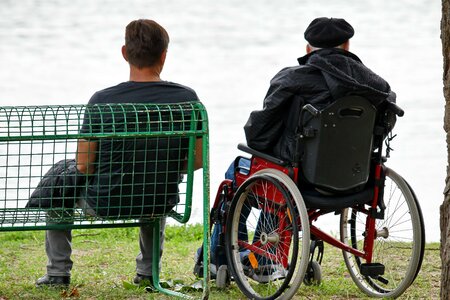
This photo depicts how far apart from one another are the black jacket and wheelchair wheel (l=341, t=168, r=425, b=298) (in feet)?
1.43

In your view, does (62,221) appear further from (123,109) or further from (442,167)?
(442,167)

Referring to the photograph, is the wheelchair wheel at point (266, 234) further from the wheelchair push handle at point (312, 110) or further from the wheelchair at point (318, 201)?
the wheelchair push handle at point (312, 110)

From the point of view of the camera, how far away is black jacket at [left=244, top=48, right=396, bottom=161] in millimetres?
4859

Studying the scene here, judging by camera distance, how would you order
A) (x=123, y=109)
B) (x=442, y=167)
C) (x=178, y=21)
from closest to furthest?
(x=123, y=109), (x=442, y=167), (x=178, y=21)

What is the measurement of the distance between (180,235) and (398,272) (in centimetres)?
192

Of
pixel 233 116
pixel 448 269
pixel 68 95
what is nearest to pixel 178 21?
pixel 68 95

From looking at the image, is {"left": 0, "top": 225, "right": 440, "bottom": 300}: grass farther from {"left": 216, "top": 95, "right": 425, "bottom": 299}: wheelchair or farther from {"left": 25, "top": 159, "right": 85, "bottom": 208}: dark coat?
{"left": 25, "top": 159, "right": 85, "bottom": 208}: dark coat

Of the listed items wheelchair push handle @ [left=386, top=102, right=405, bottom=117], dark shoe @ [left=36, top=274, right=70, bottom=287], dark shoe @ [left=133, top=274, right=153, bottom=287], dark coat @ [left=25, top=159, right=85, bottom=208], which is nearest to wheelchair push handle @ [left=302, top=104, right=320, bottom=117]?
wheelchair push handle @ [left=386, top=102, right=405, bottom=117]

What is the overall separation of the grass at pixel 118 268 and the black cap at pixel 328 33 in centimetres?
116

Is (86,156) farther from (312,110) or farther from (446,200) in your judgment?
(446,200)

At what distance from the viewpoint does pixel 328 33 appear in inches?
200

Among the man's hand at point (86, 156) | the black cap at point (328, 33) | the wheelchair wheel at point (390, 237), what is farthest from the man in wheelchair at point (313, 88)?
the man's hand at point (86, 156)

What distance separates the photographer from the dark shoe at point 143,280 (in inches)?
209

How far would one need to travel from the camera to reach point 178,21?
1903cm
